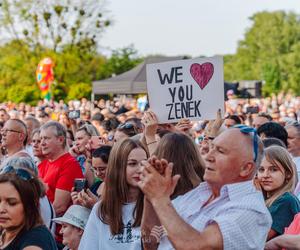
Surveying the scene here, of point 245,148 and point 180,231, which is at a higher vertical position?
point 245,148

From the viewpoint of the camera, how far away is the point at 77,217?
5422mm

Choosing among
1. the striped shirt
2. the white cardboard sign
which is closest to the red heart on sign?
the white cardboard sign

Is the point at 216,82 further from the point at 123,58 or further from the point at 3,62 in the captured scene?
the point at 123,58

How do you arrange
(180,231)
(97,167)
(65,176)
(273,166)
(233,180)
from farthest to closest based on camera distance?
(65,176), (97,167), (273,166), (233,180), (180,231)

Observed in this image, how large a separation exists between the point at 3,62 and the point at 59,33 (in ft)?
14.4

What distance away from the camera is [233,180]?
12.3 feet

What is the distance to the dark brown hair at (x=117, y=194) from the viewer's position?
4832mm

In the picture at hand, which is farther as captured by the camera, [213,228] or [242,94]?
[242,94]

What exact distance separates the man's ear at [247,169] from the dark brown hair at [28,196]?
103 centimetres

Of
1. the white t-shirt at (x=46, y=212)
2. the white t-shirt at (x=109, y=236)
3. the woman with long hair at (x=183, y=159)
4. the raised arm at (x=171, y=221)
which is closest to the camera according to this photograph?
the raised arm at (x=171, y=221)

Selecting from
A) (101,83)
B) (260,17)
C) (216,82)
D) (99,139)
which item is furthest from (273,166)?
(260,17)

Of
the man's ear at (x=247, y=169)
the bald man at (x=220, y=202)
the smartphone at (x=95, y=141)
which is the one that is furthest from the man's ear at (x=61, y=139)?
the man's ear at (x=247, y=169)

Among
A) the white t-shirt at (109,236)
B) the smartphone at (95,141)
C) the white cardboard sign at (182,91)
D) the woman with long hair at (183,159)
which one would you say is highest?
the white cardboard sign at (182,91)

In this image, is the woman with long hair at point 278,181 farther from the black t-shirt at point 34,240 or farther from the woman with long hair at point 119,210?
the black t-shirt at point 34,240
